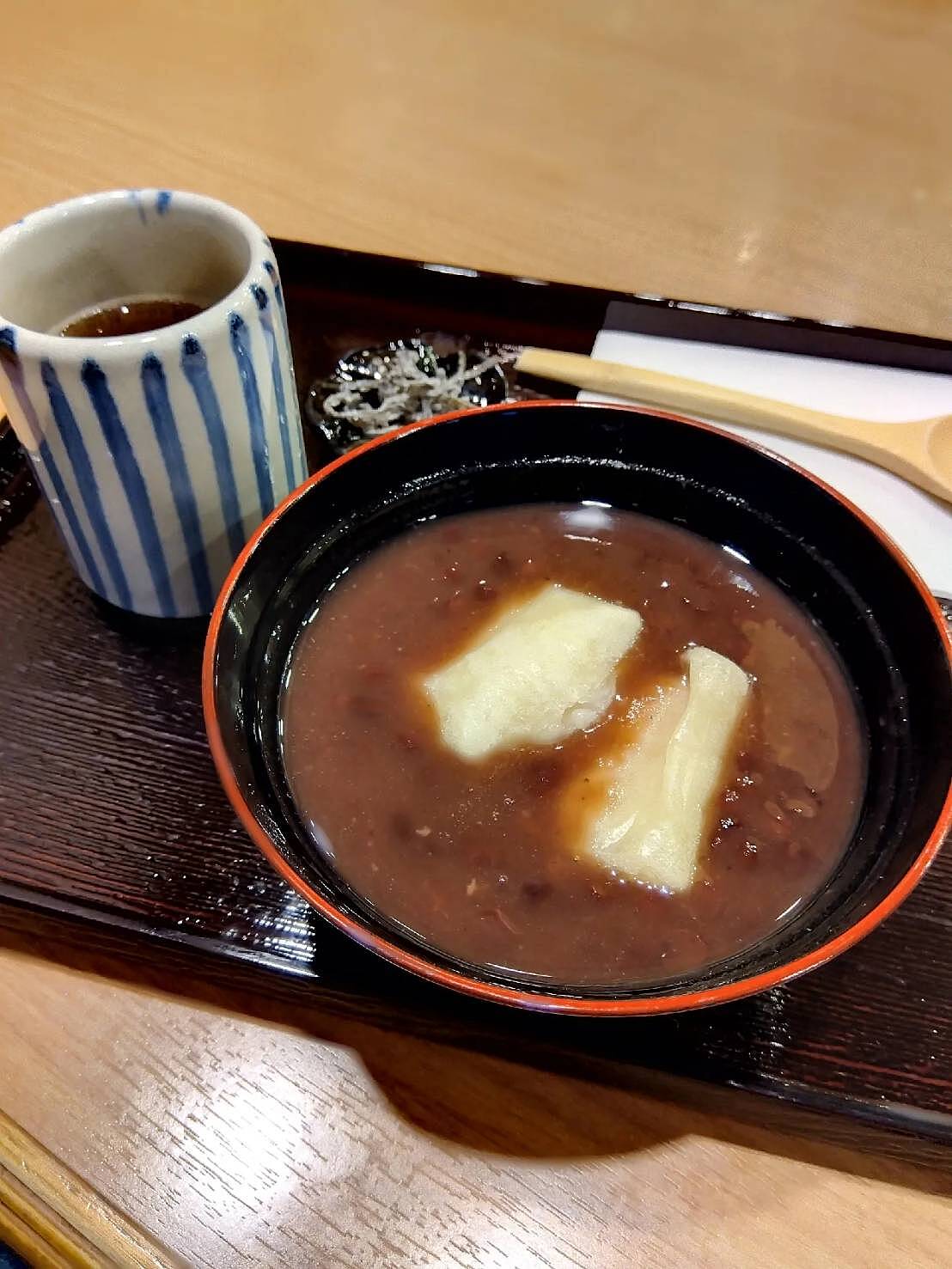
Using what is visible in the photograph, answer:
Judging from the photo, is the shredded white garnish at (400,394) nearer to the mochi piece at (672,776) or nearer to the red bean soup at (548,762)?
the red bean soup at (548,762)

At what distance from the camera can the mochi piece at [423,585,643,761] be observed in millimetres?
1013

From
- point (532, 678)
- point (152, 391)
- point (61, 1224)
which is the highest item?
point (152, 391)

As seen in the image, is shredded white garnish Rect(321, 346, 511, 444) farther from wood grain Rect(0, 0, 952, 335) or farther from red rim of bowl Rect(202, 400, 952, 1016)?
red rim of bowl Rect(202, 400, 952, 1016)

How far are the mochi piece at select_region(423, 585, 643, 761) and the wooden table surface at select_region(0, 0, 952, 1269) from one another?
1.02 feet

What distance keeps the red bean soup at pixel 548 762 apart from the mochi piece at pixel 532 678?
1cm

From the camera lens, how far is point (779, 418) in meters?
1.44

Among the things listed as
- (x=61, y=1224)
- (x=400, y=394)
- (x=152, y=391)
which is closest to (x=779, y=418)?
(x=400, y=394)

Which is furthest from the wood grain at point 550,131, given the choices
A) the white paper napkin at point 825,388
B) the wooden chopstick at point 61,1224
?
the wooden chopstick at point 61,1224

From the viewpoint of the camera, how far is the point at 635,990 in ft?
2.69

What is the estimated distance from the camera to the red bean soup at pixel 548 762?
0.89 meters

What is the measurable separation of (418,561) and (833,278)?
1.16m

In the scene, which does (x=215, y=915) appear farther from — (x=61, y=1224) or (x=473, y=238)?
(x=473, y=238)

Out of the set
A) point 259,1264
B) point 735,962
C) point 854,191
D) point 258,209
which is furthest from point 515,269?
point 259,1264

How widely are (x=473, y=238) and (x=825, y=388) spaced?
738 millimetres
